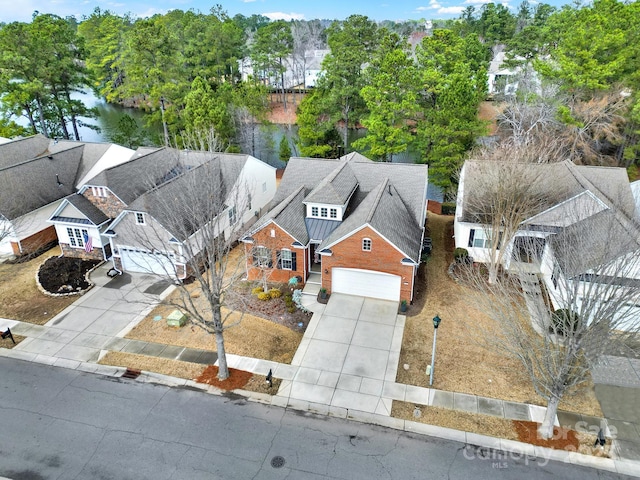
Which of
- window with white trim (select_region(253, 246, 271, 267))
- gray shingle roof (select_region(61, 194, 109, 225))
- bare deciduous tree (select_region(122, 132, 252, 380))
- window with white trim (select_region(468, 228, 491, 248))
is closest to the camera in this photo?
bare deciduous tree (select_region(122, 132, 252, 380))

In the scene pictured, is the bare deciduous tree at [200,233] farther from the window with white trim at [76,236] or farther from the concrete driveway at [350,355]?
the window with white trim at [76,236]

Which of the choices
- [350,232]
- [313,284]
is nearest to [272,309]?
[313,284]

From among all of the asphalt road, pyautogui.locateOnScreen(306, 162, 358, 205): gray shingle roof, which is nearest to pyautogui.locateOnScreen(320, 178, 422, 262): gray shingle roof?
pyautogui.locateOnScreen(306, 162, 358, 205): gray shingle roof

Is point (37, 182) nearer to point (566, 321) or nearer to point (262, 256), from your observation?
point (262, 256)

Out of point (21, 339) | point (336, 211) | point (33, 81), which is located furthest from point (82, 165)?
Result: point (336, 211)

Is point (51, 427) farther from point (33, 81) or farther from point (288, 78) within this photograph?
point (288, 78)

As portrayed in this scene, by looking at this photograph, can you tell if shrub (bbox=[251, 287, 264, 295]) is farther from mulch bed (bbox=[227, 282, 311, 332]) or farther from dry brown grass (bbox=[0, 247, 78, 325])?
dry brown grass (bbox=[0, 247, 78, 325])
